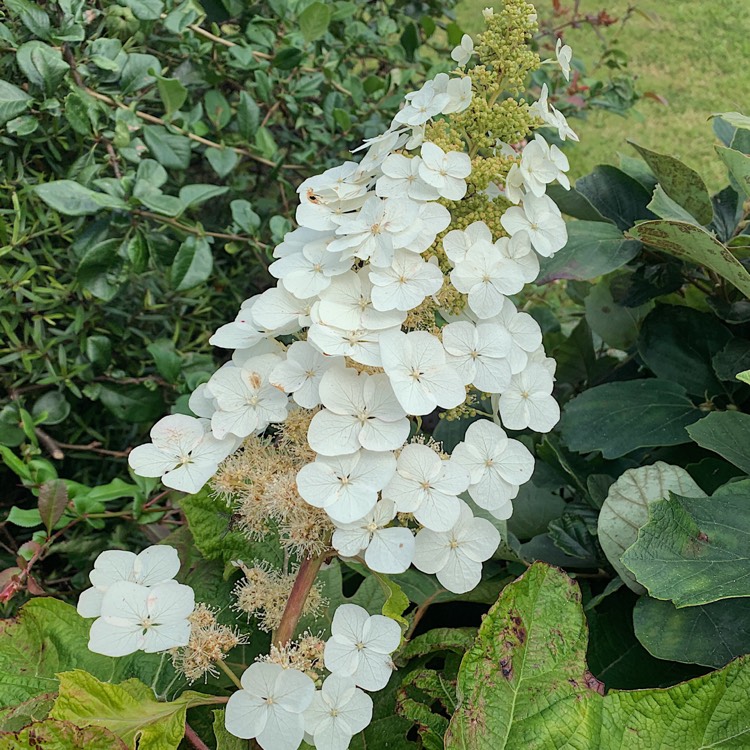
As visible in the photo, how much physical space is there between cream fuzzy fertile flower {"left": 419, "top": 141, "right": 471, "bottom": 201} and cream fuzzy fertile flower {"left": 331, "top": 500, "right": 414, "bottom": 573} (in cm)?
28

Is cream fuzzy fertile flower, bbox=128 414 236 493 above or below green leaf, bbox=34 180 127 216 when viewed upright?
above

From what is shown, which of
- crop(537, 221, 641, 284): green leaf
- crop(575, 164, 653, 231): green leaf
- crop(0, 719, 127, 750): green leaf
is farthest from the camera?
crop(575, 164, 653, 231): green leaf

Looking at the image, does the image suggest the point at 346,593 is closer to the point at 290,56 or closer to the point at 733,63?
the point at 290,56

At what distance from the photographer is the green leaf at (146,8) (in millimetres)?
1215

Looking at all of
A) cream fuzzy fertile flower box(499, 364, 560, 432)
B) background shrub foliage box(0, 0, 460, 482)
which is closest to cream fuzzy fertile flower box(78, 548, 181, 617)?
cream fuzzy fertile flower box(499, 364, 560, 432)

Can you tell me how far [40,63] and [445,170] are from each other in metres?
0.71

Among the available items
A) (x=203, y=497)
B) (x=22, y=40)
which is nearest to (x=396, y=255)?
(x=203, y=497)

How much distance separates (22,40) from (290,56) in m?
0.44

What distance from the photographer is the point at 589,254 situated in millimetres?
958

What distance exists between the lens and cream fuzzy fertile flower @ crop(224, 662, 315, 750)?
0.59 meters

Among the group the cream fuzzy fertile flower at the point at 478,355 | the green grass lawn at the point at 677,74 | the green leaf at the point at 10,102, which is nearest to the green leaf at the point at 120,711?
the cream fuzzy fertile flower at the point at 478,355

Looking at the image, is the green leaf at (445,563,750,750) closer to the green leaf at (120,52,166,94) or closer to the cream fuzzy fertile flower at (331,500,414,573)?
the cream fuzzy fertile flower at (331,500,414,573)

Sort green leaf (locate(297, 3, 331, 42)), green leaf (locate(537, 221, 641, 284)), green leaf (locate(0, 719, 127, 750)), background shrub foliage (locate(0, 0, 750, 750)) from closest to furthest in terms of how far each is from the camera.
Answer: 1. green leaf (locate(0, 719, 127, 750))
2. background shrub foliage (locate(0, 0, 750, 750))
3. green leaf (locate(537, 221, 641, 284))
4. green leaf (locate(297, 3, 331, 42))

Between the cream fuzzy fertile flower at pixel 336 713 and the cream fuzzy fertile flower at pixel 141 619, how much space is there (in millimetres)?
115
